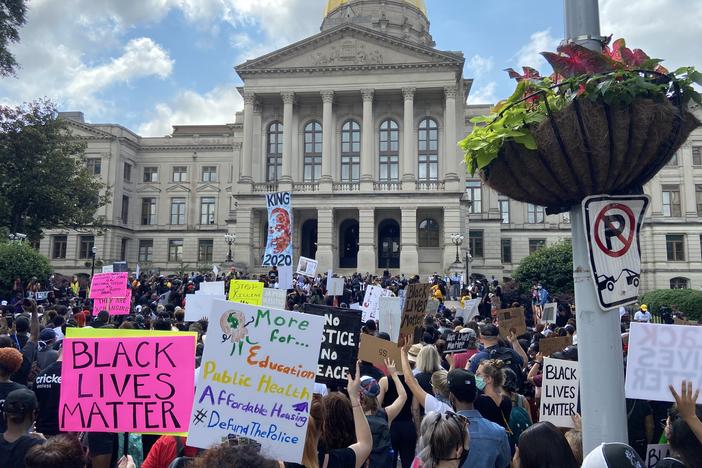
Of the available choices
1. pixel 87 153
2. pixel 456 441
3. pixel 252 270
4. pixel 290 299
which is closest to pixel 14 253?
pixel 290 299

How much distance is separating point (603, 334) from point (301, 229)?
45.0 m

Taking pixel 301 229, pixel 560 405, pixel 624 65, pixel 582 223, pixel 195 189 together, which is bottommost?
pixel 560 405

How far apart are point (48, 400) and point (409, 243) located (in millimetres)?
38178

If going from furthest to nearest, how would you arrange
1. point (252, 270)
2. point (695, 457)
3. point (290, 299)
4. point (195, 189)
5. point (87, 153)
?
point (195, 189)
point (87, 153)
point (252, 270)
point (290, 299)
point (695, 457)

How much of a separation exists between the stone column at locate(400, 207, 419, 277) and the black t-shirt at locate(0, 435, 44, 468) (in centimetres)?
3901

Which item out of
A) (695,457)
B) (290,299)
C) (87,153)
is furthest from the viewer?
(87,153)

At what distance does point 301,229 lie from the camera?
47.8 m

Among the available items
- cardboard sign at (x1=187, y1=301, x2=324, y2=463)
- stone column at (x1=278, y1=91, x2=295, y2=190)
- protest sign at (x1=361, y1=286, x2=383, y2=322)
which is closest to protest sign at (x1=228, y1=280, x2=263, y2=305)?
protest sign at (x1=361, y1=286, x2=383, y2=322)

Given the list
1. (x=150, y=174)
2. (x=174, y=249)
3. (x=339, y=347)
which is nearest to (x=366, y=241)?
(x=174, y=249)

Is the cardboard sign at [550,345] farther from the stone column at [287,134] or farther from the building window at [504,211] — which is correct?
the building window at [504,211]

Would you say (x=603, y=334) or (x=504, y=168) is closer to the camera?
(x=603, y=334)

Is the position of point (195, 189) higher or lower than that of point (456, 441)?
higher

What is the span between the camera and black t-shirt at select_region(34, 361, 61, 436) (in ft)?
18.1

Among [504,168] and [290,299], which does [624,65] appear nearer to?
[504,168]
